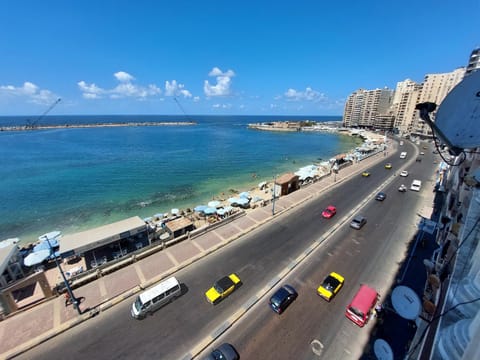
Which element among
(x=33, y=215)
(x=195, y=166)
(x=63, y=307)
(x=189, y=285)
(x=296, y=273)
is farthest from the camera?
(x=195, y=166)

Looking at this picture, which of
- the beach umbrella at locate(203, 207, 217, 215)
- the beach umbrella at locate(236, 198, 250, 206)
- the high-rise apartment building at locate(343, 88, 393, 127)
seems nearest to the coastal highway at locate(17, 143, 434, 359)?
the beach umbrella at locate(236, 198, 250, 206)

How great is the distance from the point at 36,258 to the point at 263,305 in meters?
23.3

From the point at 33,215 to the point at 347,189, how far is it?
2254 inches

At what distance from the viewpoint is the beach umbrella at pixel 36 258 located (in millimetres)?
19069

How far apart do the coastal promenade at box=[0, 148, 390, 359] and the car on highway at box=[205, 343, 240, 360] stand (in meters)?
8.01

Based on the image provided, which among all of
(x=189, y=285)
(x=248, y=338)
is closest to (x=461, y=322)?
(x=248, y=338)

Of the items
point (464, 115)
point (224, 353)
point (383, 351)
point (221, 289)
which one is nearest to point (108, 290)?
point (221, 289)

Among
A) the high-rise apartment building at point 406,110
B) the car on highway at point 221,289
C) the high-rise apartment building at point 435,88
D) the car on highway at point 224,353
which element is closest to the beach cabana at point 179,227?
the car on highway at point 221,289

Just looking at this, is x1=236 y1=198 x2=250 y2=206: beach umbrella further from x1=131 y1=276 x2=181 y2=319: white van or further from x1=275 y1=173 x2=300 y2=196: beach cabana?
x1=131 y1=276 x2=181 y2=319: white van

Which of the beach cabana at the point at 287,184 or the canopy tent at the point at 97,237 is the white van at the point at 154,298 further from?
the beach cabana at the point at 287,184

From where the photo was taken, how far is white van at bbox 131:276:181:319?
43.6 ft

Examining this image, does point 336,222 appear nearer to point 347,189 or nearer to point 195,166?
point 347,189

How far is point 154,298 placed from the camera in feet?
44.7

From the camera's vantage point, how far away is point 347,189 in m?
36.2
